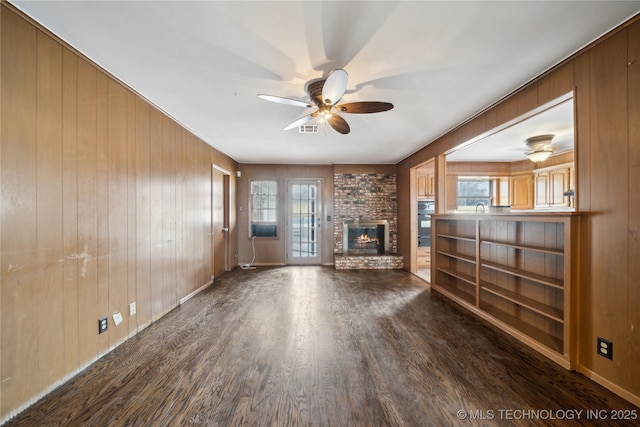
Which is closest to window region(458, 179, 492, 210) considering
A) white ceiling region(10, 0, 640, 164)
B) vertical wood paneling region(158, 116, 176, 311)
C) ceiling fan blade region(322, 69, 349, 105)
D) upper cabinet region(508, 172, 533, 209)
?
upper cabinet region(508, 172, 533, 209)

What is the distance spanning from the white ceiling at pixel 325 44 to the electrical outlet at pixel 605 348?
2.23m

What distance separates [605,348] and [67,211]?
4.14m

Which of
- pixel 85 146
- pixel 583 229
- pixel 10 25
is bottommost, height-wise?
pixel 583 229

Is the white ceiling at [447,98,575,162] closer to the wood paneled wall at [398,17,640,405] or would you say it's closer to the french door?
the wood paneled wall at [398,17,640,405]

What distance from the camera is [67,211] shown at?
1841 mm

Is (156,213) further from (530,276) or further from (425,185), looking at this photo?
(425,185)

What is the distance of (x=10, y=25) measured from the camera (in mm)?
1507

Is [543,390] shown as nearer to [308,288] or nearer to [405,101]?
[405,101]

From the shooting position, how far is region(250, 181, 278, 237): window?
6062mm

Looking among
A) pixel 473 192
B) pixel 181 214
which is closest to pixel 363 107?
pixel 181 214

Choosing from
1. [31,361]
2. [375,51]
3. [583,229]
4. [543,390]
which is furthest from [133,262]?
[583,229]

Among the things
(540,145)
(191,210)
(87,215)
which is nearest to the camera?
(87,215)

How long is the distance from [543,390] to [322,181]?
201 inches

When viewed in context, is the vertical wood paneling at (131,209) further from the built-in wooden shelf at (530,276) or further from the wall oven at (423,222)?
the wall oven at (423,222)
